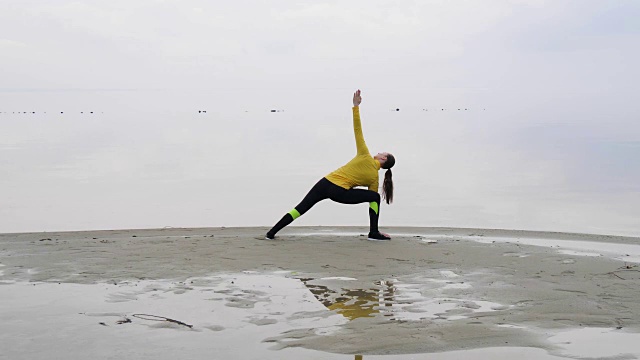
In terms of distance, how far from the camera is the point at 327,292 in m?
7.60

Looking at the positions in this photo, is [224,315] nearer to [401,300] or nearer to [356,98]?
[401,300]

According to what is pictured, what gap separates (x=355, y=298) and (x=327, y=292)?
399mm

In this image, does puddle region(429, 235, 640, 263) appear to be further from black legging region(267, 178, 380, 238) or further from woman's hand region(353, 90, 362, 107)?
woman's hand region(353, 90, 362, 107)

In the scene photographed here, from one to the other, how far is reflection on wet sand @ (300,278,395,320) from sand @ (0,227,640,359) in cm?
2

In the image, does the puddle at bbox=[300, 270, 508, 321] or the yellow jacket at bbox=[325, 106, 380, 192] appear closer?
the puddle at bbox=[300, 270, 508, 321]

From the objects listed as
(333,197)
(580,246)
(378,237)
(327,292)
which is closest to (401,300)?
(327,292)

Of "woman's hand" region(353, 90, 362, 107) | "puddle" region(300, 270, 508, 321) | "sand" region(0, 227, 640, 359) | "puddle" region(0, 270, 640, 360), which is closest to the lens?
"puddle" region(0, 270, 640, 360)

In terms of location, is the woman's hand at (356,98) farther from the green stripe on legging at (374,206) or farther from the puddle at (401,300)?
the puddle at (401,300)

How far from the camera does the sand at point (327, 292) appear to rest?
5.81 metres

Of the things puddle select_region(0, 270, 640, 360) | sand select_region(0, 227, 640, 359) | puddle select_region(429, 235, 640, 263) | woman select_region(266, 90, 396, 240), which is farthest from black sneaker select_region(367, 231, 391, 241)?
puddle select_region(0, 270, 640, 360)

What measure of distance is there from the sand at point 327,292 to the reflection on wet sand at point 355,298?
17 millimetres

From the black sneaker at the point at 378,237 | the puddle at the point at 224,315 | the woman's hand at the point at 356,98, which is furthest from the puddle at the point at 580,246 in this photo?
the puddle at the point at 224,315

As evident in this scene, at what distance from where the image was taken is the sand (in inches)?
229

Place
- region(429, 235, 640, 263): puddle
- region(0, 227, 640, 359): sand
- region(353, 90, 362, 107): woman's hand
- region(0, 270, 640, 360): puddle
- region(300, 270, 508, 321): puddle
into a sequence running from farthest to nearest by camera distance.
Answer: region(353, 90, 362, 107): woman's hand, region(429, 235, 640, 263): puddle, region(300, 270, 508, 321): puddle, region(0, 227, 640, 359): sand, region(0, 270, 640, 360): puddle
